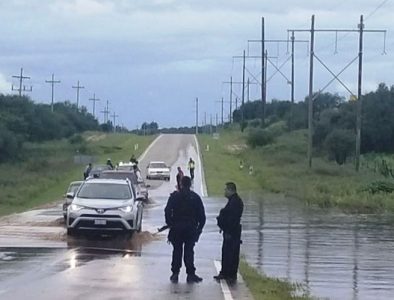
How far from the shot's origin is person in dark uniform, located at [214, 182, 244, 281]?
18578 millimetres

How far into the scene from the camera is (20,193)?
60.6 metres

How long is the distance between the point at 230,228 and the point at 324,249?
1086 cm

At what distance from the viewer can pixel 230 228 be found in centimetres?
1862

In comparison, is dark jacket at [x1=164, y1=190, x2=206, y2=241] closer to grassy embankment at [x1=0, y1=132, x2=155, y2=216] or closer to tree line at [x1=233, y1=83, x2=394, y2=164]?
grassy embankment at [x1=0, y1=132, x2=155, y2=216]

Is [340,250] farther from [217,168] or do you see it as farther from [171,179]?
[217,168]

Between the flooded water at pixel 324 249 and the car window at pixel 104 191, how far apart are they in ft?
11.9

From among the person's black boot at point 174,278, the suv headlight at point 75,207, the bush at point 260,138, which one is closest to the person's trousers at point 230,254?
the person's black boot at point 174,278

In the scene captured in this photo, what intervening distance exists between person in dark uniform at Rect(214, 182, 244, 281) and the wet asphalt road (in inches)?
16.9

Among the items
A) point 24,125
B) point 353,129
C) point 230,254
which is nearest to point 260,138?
point 353,129

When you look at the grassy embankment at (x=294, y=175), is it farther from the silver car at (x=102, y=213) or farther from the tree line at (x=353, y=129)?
the silver car at (x=102, y=213)

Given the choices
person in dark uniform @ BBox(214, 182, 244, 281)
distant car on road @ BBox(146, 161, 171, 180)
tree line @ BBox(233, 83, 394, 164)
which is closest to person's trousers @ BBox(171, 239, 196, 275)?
person in dark uniform @ BBox(214, 182, 244, 281)

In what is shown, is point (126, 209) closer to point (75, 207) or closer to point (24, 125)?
point (75, 207)

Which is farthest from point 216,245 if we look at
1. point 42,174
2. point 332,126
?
point 332,126

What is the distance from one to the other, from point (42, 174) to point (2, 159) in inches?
811
